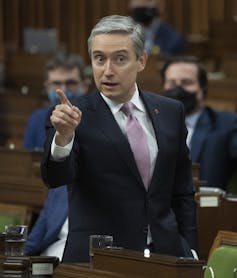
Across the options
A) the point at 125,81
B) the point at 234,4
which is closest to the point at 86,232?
the point at 125,81

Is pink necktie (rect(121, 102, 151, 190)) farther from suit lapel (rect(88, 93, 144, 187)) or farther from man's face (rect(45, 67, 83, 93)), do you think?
man's face (rect(45, 67, 83, 93))

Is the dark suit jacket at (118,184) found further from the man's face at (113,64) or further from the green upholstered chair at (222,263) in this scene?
the green upholstered chair at (222,263)

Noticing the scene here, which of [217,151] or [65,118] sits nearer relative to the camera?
[65,118]

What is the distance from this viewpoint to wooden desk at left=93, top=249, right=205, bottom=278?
3.00 meters

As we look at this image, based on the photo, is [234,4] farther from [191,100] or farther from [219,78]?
[191,100]

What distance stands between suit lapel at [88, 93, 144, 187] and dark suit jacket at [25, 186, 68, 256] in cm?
133

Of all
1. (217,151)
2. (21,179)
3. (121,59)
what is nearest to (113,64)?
(121,59)

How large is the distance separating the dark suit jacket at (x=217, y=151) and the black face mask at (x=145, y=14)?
427cm

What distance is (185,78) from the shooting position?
19.4 feet

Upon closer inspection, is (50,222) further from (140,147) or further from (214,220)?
(140,147)

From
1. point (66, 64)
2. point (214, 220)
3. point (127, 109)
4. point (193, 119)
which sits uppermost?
point (66, 64)

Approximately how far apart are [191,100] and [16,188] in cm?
105

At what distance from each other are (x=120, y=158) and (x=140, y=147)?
0.31ft

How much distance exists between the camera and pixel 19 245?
11.0 feet
